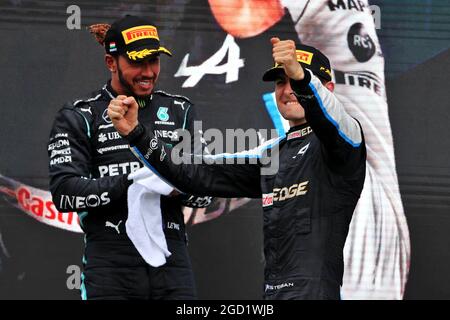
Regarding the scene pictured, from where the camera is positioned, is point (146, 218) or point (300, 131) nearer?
point (300, 131)

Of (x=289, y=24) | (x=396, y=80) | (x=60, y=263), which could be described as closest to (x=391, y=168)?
(x=396, y=80)

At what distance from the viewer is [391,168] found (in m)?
5.88

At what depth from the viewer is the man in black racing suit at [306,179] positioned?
3588mm

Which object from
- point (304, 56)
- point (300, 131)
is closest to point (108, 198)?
point (300, 131)

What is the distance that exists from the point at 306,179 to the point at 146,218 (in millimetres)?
866

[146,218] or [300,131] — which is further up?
[300,131]

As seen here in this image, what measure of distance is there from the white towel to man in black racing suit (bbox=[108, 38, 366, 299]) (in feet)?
1.23

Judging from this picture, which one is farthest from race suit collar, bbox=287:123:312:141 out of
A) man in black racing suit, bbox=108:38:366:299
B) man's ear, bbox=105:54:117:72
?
man's ear, bbox=105:54:117:72

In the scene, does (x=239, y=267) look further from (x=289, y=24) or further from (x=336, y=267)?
(x=336, y=267)

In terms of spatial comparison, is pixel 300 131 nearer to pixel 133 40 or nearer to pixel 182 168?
pixel 182 168

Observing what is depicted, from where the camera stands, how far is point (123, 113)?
3.66 metres

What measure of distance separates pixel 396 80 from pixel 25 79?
6.67 ft

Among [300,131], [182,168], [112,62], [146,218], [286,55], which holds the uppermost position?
[112,62]

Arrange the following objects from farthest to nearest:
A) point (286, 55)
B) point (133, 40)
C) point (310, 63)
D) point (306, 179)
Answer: point (133, 40), point (310, 63), point (306, 179), point (286, 55)
